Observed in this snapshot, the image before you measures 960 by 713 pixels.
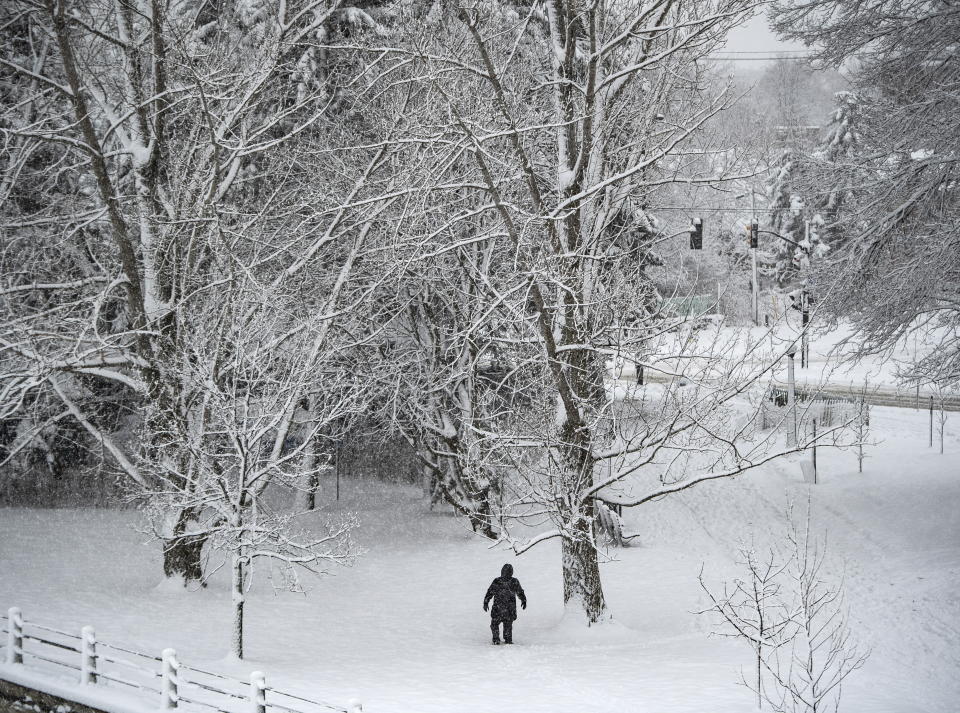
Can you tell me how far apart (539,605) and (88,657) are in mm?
8430

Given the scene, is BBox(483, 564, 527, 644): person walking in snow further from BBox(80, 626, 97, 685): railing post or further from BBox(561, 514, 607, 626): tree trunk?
BBox(80, 626, 97, 685): railing post

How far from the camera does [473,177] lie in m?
19.2

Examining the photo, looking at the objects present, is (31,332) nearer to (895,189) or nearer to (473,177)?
(473,177)

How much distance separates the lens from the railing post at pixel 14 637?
1166cm

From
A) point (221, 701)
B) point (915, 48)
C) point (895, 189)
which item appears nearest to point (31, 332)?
point (221, 701)

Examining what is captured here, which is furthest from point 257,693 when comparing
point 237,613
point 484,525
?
point 484,525

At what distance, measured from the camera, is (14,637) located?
11.8 meters

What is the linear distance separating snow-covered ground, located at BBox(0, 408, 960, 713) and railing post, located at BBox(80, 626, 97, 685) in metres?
1.52

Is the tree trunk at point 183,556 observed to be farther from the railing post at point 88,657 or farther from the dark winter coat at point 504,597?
the dark winter coat at point 504,597

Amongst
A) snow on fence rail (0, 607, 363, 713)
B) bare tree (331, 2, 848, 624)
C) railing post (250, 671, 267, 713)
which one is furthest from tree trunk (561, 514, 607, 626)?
railing post (250, 671, 267, 713)

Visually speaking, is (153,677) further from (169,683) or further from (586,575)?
(586,575)

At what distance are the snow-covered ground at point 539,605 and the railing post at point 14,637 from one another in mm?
1511

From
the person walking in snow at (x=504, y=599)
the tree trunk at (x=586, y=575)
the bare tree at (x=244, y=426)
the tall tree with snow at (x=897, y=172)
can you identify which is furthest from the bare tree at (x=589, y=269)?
the tall tree with snow at (x=897, y=172)

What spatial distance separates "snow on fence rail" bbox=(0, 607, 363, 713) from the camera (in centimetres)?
962
